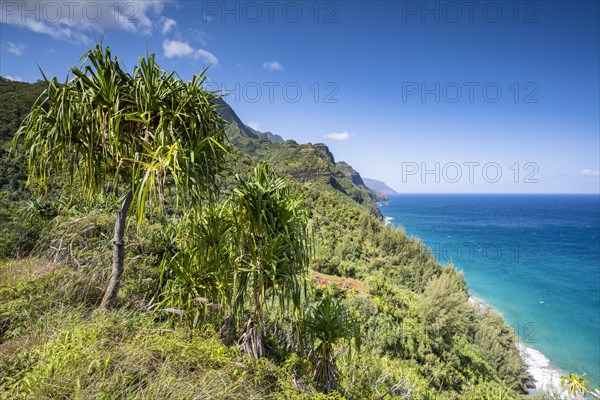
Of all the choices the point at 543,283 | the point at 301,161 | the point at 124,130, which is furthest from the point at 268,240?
the point at 301,161

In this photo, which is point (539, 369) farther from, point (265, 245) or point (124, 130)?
point (124, 130)

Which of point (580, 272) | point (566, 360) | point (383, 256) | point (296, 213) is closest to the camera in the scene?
point (296, 213)

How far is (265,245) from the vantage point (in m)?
3.48

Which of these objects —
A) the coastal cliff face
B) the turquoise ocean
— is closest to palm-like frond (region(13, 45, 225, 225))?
the turquoise ocean

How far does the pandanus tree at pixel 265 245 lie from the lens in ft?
11.4

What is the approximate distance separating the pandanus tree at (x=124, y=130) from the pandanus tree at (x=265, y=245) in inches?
26.8

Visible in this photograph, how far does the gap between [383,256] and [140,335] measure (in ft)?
83.6

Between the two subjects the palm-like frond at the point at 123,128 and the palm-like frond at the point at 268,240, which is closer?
the palm-like frond at the point at 123,128

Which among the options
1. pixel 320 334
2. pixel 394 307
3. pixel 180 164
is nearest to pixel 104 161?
pixel 180 164

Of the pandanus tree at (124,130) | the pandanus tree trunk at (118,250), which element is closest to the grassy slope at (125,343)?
the pandanus tree trunk at (118,250)

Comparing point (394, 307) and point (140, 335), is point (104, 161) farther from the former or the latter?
point (394, 307)

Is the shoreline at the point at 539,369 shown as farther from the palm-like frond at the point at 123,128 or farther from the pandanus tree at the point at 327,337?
the palm-like frond at the point at 123,128

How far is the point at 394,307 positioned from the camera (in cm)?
1211

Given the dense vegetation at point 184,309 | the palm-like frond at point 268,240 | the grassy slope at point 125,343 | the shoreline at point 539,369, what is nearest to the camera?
the grassy slope at point 125,343
